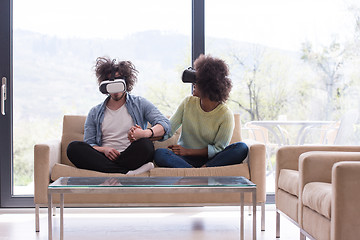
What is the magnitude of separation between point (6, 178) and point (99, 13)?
161cm

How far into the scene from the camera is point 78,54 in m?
4.20

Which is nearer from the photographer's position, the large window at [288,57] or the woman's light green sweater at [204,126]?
the woman's light green sweater at [204,126]

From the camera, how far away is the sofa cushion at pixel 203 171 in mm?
3152

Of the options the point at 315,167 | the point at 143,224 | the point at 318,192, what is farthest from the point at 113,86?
the point at 318,192

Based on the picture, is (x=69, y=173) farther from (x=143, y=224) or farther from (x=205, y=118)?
(x=205, y=118)

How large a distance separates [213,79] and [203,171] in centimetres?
70

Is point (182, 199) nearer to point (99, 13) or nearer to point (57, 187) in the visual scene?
point (57, 187)

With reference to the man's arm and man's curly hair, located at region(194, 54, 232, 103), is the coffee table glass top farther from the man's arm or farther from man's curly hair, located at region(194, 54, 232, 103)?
man's curly hair, located at region(194, 54, 232, 103)

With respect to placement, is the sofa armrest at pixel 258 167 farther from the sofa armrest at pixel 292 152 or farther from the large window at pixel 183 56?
the large window at pixel 183 56

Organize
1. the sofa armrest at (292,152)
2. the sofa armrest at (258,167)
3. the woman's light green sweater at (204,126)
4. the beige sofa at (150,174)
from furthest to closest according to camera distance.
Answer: the woman's light green sweater at (204,126) < the sofa armrest at (258,167) < the beige sofa at (150,174) < the sofa armrest at (292,152)

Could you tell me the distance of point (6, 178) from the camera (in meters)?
4.05

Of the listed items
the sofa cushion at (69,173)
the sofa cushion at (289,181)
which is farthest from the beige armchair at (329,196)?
the sofa cushion at (69,173)

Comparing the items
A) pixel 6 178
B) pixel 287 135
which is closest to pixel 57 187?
pixel 6 178

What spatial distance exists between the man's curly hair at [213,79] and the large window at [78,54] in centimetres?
75
